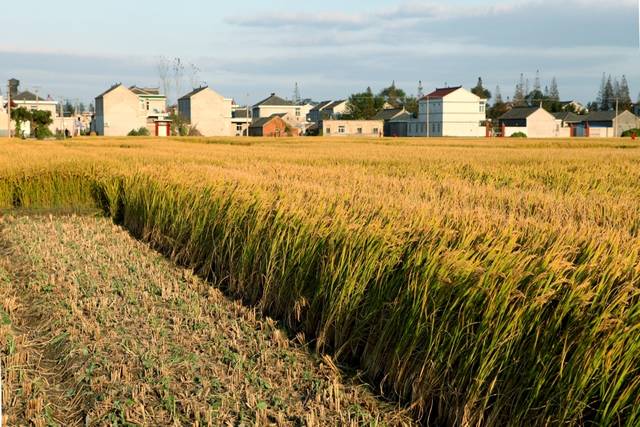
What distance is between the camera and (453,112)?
94.2 m

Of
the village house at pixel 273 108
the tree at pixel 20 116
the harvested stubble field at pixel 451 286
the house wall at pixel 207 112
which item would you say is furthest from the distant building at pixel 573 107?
the harvested stubble field at pixel 451 286

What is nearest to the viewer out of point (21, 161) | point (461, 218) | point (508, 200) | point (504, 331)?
point (504, 331)

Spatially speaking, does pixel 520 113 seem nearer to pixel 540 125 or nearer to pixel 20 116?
pixel 540 125

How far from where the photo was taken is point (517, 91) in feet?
534

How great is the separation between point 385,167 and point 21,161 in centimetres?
793

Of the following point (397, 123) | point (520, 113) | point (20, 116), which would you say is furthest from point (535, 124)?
point (20, 116)

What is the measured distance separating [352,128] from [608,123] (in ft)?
121

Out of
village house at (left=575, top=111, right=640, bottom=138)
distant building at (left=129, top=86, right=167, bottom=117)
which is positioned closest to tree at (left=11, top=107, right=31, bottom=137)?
distant building at (left=129, top=86, right=167, bottom=117)

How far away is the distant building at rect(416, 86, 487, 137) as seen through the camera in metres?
94.2

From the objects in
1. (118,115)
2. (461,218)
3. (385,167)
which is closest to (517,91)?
(118,115)

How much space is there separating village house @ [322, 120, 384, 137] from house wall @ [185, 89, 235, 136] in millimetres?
15384

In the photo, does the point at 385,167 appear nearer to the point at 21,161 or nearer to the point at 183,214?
the point at 183,214

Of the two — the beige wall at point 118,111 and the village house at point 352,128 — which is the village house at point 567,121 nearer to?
the village house at point 352,128

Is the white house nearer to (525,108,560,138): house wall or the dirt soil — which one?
(525,108,560,138): house wall
